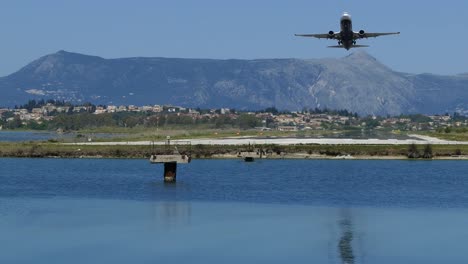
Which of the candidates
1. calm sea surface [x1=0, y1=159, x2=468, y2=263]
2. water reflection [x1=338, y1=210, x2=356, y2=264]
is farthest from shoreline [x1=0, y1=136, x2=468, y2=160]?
water reflection [x1=338, y1=210, x2=356, y2=264]

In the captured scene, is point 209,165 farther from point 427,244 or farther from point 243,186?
point 427,244

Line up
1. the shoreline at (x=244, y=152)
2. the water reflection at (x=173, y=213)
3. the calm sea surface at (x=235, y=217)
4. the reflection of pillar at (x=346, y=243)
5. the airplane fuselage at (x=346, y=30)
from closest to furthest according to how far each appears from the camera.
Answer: the reflection of pillar at (x=346, y=243)
the calm sea surface at (x=235, y=217)
the water reflection at (x=173, y=213)
the airplane fuselage at (x=346, y=30)
the shoreline at (x=244, y=152)

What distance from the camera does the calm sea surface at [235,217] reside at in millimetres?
66875

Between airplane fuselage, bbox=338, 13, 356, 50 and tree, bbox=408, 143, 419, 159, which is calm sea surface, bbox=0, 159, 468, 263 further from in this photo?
tree, bbox=408, 143, 419, 159

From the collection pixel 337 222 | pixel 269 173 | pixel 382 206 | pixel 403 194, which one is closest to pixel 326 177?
pixel 269 173

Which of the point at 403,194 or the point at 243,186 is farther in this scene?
the point at 243,186

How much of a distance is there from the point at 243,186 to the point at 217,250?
46.7 meters

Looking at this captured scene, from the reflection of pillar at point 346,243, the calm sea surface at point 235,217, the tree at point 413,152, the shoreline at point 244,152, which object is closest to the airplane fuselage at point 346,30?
the calm sea surface at point 235,217

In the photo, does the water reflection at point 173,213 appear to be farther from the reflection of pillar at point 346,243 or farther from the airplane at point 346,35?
the airplane at point 346,35

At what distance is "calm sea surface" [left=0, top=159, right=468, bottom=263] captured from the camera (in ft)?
219

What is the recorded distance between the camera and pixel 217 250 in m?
67.9

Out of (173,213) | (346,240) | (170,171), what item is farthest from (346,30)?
(346,240)

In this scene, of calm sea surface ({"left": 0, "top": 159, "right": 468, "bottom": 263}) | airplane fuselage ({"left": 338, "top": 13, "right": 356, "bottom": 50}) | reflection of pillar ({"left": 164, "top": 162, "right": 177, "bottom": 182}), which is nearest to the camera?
calm sea surface ({"left": 0, "top": 159, "right": 468, "bottom": 263})

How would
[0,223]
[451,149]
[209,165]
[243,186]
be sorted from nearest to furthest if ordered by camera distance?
[0,223], [243,186], [209,165], [451,149]
